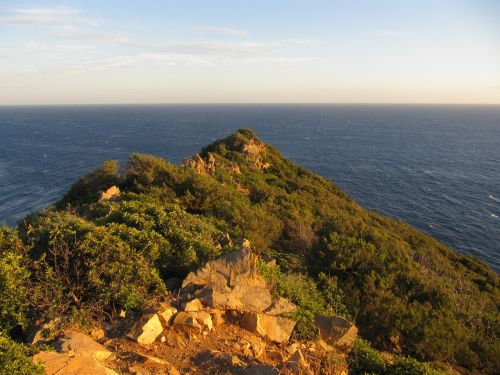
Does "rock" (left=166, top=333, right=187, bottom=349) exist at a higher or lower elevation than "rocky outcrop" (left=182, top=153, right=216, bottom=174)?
lower

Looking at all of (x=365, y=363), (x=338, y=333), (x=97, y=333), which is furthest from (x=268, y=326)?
(x=97, y=333)

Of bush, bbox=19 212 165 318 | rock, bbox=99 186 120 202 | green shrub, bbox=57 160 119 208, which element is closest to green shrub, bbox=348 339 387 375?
bush, bbox=19 212 165 318

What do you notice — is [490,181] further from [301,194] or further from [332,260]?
[332,260]

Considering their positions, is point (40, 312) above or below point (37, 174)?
above

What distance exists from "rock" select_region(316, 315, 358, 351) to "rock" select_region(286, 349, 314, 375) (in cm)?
190

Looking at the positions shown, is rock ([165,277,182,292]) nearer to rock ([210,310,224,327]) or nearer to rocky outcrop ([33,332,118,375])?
rock ([210,310,224,327])

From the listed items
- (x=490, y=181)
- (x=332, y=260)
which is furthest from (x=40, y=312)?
(x=490, y=181)

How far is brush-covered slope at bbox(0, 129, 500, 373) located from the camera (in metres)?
8.97

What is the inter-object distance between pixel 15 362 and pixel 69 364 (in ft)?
2.69

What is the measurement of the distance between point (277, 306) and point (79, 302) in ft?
16.2

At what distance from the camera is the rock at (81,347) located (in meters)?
6.71

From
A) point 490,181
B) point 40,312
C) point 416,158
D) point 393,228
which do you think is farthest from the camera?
point 416,158

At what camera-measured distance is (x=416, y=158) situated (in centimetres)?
8875

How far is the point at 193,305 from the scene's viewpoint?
8.67 meters
